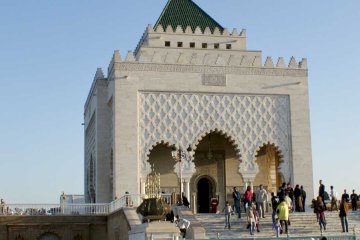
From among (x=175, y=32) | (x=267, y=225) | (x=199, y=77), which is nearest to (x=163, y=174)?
(x=199, y=77)

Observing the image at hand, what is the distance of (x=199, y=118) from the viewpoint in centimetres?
2292

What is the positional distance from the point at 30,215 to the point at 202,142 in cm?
682

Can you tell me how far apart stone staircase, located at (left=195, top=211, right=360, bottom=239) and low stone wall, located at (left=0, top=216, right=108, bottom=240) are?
→ 471cm

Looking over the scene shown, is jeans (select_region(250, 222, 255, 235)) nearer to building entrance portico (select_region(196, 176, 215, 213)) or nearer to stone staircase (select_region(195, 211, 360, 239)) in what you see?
stone staircase (select_region(195, 211, 360, 239))

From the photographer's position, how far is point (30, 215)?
21.2 metres

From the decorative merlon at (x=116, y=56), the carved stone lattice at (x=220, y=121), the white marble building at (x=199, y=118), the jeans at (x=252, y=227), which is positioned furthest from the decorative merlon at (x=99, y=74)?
the jeans at (x=252, y=227)

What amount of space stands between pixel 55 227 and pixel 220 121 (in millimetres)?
6380

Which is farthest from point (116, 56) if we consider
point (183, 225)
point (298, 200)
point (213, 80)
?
point (183, 225)

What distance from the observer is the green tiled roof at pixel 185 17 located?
1035 inches

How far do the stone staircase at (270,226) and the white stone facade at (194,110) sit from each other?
4.27m

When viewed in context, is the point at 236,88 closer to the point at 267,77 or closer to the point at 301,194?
the point at 267,77

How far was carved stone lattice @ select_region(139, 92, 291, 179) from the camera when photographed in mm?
22625

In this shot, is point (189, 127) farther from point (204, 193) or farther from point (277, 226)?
point (277, 226)

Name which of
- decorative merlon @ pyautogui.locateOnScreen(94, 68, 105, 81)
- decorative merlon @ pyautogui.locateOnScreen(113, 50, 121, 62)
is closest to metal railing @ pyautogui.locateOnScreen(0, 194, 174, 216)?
decorative merlon @ pyautogui.locateOnScreen(113, 50, 121, 62)
